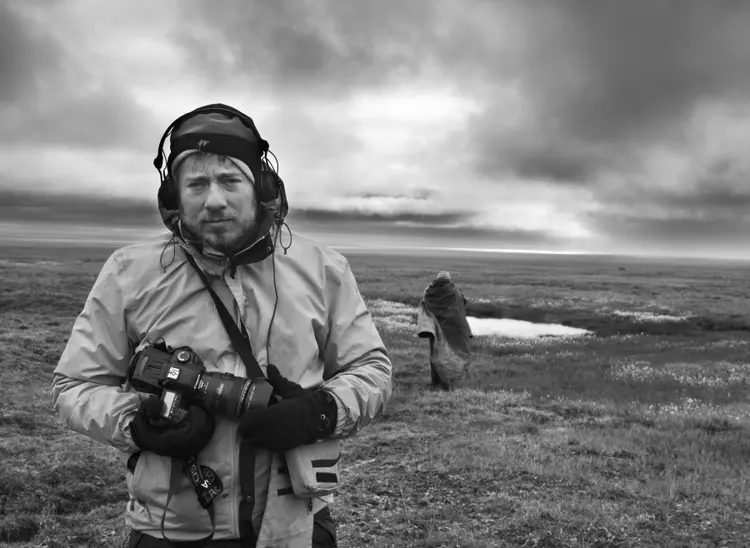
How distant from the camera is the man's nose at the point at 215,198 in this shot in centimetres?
297

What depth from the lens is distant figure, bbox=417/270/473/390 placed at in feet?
Result: 57.9

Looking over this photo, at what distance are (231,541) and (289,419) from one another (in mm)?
716

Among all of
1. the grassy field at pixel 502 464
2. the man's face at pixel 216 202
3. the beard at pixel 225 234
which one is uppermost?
the man's face at pixel 216 202

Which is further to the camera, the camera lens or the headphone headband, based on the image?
the headphone headband

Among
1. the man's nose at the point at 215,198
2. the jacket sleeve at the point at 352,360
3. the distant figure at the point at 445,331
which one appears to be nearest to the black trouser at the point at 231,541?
the jacket sleeve at the point at 352,360

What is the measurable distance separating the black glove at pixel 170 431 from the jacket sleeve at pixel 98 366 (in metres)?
0.15

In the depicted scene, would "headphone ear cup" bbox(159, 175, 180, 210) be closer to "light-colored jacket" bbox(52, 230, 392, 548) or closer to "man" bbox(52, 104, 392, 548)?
"man" bbox(52, 104, 392, 548)

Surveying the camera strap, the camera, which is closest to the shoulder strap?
the camera strap

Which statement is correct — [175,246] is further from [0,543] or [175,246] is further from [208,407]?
[0,543]

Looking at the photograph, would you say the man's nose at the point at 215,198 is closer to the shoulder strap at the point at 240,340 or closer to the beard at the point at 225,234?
the beard at the point at 225,234

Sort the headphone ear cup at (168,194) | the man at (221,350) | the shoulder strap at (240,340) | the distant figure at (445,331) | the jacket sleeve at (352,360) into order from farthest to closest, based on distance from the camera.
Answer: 1. the distant figure at (445,331)
2. the headphone ear cup at (168,194)
3. the jacket sleeve at (352,360)
4. the shoulder strap at (240,340)
5. the man at (221,350)

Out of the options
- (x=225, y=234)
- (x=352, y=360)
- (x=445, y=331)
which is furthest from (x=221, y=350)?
(x=445, y=331)

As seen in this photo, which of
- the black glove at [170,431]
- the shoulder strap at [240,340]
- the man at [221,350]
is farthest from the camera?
the shoulder strap at [240,340]

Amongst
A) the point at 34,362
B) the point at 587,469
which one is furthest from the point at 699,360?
the point at 34,362
